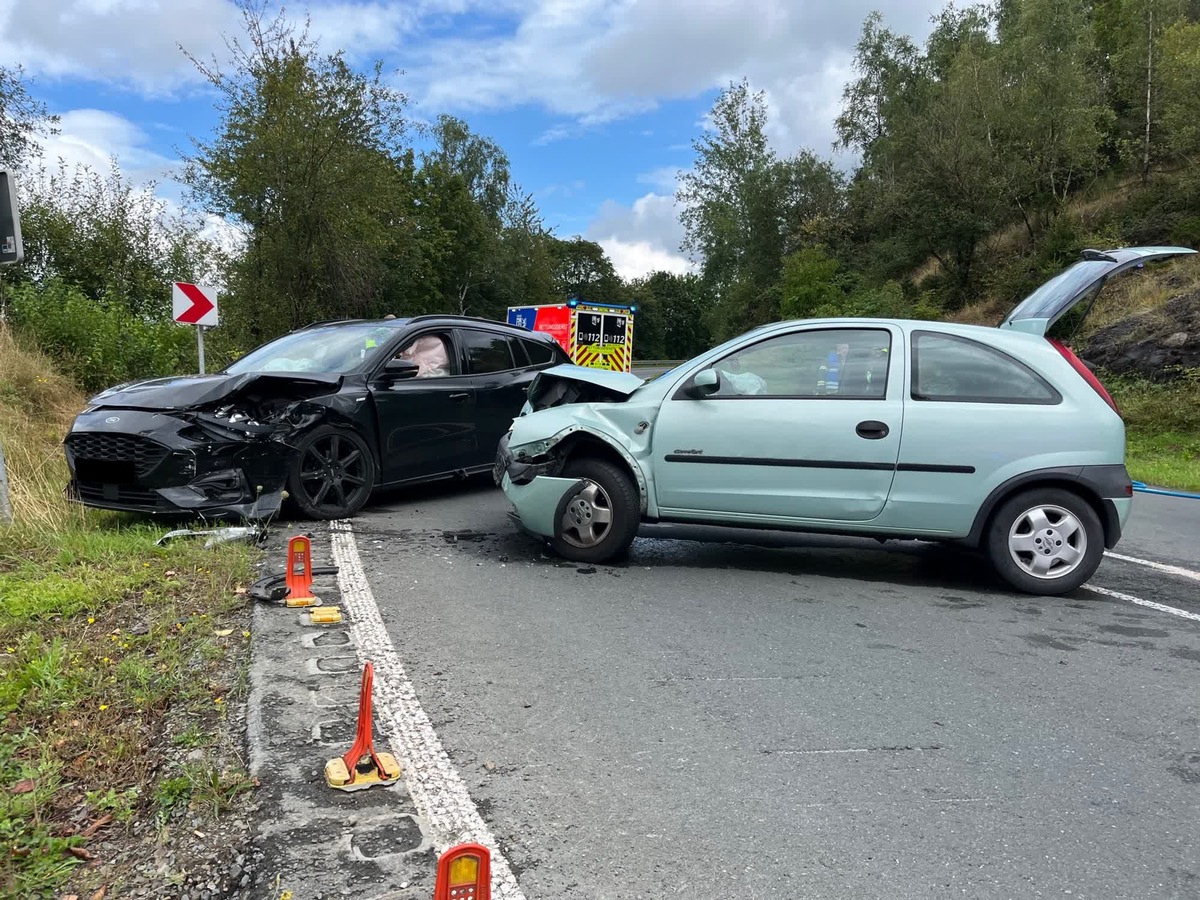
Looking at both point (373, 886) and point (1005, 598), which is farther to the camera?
point (1005, 598)

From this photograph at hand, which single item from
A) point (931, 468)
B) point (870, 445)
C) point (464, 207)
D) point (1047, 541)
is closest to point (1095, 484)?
point (1047, 541)

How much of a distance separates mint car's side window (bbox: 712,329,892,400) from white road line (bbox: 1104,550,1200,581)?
7.74 feet

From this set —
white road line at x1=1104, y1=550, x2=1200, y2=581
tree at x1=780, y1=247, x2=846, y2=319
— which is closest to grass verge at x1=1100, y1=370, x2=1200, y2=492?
white road line at x1=1104, y1=550, x2=1200, y2=581

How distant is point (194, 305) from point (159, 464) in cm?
576

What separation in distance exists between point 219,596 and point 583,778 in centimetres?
267

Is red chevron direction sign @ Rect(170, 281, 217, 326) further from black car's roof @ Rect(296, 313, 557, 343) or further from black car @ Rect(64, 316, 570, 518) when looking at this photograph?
Result: black car @ Rect(64, 316, 570, 518)

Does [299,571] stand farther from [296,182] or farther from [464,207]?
[464,207]

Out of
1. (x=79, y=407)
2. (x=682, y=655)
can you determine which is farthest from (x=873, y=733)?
(x=79, y=407)

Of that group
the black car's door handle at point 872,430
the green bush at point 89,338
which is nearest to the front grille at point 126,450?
the black car's door handle at point 872,430

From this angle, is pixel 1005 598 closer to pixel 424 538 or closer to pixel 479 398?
pixel 424 538

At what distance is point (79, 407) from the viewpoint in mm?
10891

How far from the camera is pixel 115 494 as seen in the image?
5645mm

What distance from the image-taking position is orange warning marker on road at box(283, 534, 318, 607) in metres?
4.55

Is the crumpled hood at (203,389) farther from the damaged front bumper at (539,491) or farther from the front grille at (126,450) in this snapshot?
the damaged front bumper at (539,491)
